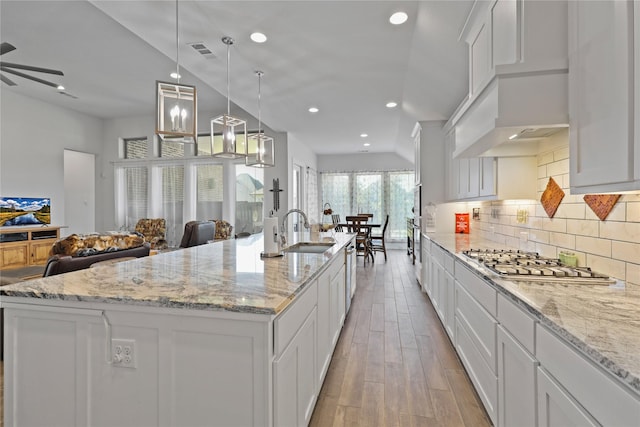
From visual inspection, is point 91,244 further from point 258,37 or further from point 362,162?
point 362,162

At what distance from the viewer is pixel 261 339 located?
1.06 metres

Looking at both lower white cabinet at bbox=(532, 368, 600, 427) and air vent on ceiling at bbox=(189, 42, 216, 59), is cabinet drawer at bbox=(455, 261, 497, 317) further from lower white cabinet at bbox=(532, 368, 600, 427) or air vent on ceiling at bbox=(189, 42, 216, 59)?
air vent on ceiling at bbox=(189, 42, 216, 59)

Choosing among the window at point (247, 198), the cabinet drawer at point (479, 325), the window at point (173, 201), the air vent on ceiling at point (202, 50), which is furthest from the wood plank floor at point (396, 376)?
Answer: the window at point (173, 201)

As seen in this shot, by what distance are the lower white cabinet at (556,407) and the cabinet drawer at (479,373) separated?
0.48m

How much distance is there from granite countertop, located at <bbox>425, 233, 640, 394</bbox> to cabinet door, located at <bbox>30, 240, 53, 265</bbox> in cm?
734

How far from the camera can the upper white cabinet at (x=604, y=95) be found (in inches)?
38.9

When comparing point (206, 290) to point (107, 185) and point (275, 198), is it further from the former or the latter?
point (107, 185)

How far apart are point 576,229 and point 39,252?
7.85 m

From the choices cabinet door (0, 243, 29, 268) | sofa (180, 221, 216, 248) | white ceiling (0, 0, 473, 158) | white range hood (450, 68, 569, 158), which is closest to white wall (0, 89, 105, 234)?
white ceiling (0, 0, 473, 158)

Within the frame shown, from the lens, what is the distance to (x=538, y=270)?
158cm

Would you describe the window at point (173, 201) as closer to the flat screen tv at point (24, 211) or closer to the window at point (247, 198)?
the window at point (247, 198)

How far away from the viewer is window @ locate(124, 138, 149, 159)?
730cm

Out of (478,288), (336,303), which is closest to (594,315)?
(478,288)

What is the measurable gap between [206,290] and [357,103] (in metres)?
4.22
